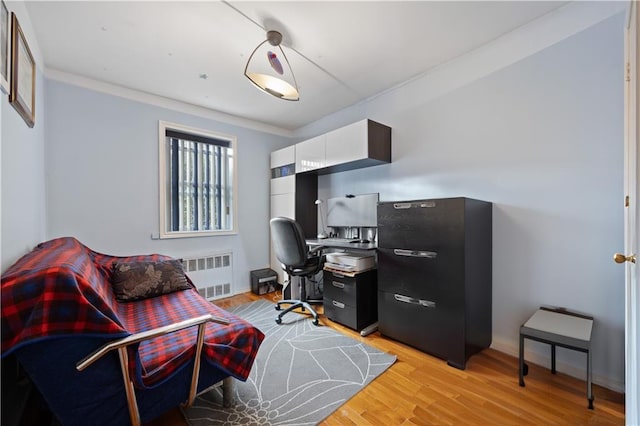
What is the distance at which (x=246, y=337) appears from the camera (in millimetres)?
1539

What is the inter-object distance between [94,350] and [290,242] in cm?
181

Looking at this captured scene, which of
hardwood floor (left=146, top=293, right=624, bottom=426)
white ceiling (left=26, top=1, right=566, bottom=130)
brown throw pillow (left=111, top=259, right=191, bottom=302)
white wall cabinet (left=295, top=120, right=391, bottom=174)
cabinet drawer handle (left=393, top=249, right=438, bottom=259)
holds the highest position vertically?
white ceiling (left=26, top=1, right=566, bottom=130)

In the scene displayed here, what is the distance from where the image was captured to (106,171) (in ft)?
9.39

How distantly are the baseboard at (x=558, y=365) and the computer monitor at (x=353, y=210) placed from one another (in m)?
1.56

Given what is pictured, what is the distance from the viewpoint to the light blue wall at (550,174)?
1.73 meters

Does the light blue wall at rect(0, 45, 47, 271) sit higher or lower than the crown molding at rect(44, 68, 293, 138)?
lower

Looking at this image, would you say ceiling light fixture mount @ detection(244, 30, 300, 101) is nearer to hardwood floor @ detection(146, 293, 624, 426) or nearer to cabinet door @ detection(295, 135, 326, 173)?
cabinet door @ detection(295, 135, 326, 173)

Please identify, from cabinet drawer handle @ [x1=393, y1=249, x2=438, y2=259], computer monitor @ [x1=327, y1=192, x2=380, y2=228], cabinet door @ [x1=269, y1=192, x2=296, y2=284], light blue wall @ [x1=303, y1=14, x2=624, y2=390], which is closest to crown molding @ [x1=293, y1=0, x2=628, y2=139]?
light blue wall @ [x1=303, y1=14, x2=624, y2=390]

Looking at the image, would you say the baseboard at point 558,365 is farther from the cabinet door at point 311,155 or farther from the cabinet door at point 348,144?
the cabinet door at point 311,155

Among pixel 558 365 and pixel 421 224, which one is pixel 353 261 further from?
pixel 558 365

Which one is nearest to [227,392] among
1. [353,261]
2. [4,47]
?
[353,261]

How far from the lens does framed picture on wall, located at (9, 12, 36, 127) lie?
1416mm

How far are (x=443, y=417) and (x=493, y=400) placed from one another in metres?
0.39

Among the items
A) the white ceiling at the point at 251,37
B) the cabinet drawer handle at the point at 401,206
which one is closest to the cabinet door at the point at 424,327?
the cabinet drawer handle at the point at 401,206
